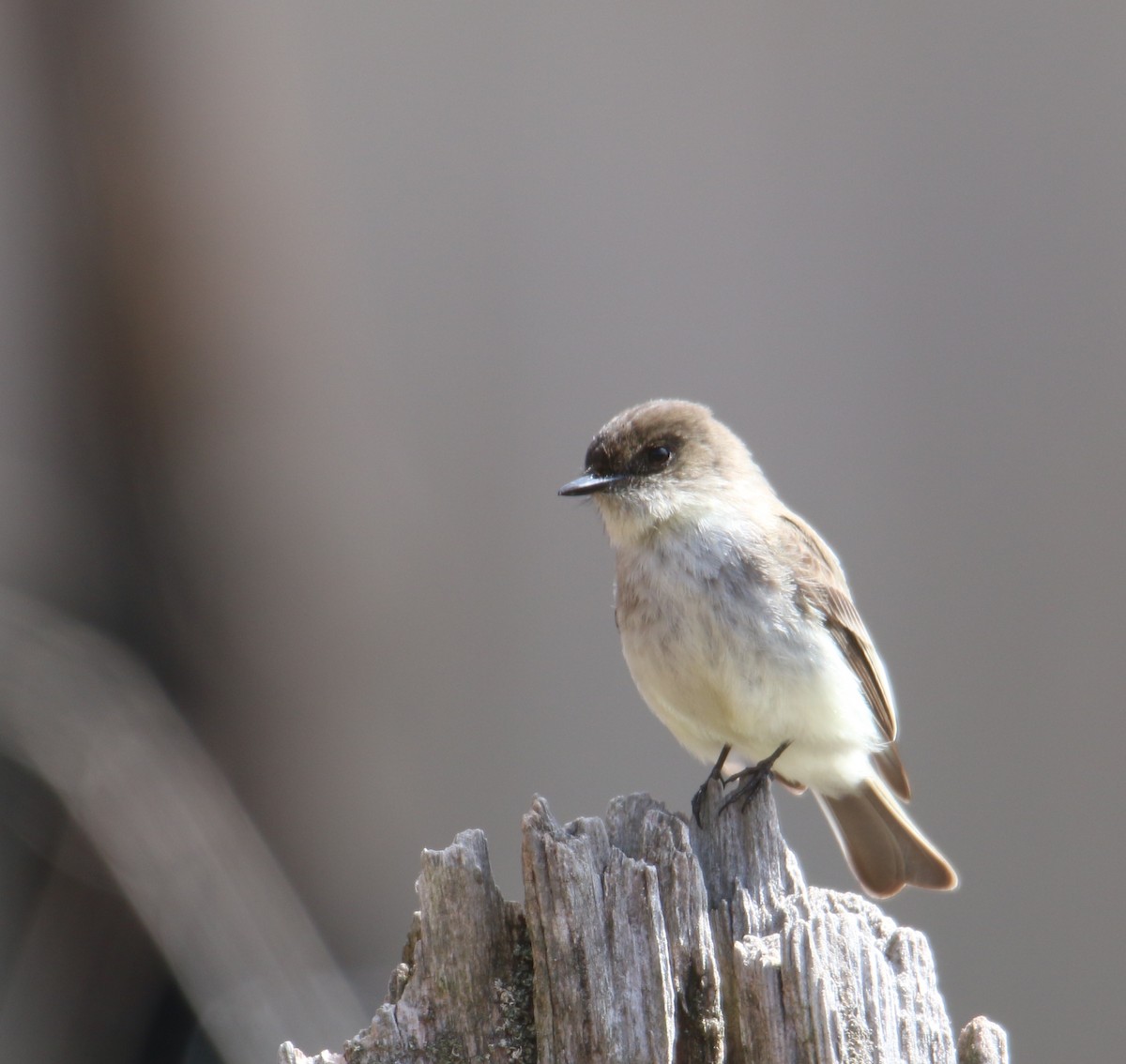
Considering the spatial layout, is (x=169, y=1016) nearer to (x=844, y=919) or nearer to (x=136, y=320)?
(x=136, y=320)

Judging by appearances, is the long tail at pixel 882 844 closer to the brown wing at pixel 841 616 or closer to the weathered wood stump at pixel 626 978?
the brown wing at pixel 841 616

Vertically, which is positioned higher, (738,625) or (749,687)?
(738,625)

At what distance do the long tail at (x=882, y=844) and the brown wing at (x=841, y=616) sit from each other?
0.08m

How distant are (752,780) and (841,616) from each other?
2.32 ft

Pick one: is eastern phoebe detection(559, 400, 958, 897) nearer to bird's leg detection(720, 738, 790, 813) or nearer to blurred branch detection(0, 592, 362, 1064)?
bird's leg detection(720, 738, 790, 813)

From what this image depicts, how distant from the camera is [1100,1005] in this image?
5.50 m

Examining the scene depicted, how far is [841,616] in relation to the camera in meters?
3.59

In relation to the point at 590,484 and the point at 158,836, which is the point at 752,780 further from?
the point at 158,836

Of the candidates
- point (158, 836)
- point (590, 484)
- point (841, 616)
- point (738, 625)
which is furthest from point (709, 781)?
point (158, 836)

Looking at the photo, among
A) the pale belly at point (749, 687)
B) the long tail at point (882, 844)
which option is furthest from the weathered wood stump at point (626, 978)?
the long tail at point (882, 844)

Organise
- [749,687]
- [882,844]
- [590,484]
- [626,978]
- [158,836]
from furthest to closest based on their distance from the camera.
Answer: [158,836] < [882,844] < [590,484] < [749,687] < [626,978]

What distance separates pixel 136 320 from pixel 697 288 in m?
2.48

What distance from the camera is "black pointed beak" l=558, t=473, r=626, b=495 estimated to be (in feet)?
11.6

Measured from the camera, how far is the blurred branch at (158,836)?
16.3 feet
